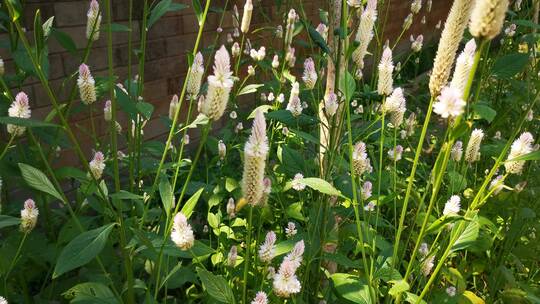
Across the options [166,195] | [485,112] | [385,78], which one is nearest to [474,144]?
[485,112]

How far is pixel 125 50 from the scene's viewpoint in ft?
10.1

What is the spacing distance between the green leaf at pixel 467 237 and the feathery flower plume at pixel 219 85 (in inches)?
31.1

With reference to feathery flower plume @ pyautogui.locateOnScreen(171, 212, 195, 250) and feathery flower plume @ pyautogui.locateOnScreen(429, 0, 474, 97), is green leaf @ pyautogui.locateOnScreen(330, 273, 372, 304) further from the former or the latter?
feathery flower plume @ pyautogui.locateOnScreen(429, 0, 474, 97)

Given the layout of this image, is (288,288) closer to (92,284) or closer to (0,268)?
(92,284)

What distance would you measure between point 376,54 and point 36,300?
1.79 meters

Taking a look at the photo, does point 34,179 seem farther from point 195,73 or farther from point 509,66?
point 509,66

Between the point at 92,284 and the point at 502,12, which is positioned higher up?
the point at 502,12

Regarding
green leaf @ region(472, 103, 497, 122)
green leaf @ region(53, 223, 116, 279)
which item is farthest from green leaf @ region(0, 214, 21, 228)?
green leaf @ region(472, 103, 497, 122)

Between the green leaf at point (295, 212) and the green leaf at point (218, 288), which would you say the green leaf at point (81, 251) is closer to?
the green leaf at point (218, 288)

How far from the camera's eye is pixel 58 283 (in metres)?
1.90

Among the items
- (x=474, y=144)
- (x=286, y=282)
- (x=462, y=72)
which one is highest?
(x=462, y=72)

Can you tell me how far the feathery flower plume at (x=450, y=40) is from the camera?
1001mm

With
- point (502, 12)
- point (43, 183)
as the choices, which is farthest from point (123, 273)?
point (502, 12)

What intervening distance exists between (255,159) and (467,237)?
29.0 inches
